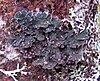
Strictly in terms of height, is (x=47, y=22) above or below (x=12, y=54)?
above

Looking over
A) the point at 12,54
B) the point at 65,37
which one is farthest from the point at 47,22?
the point at 12,54

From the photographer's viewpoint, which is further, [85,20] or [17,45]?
[85,20]

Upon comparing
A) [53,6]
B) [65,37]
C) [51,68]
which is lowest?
[51,68]

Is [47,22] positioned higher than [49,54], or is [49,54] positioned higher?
[47,22]

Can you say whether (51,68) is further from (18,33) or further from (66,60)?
(18,33)

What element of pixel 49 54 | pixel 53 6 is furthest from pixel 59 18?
pixel 49 54

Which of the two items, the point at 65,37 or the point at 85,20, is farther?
the point at 85,20

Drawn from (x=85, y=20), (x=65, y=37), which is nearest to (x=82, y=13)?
(x=85, y=20)

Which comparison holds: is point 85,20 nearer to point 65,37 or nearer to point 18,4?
point 65,37
